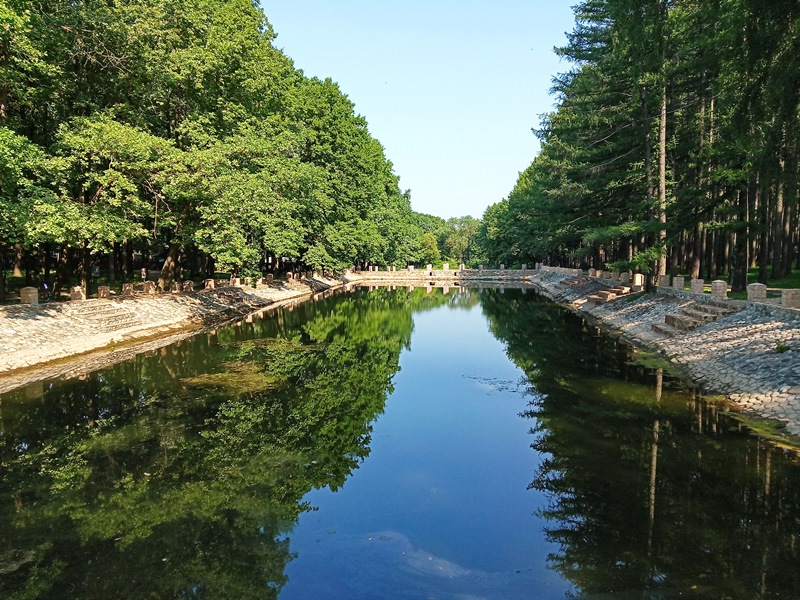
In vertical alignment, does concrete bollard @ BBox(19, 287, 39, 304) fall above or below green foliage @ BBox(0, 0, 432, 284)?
below

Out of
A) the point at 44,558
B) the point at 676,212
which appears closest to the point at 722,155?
the point at 676,212

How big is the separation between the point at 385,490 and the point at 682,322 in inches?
741

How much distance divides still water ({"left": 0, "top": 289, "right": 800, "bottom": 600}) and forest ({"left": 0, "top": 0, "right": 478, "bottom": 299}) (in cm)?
843

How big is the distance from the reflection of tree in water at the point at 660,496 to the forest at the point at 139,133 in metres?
19.4

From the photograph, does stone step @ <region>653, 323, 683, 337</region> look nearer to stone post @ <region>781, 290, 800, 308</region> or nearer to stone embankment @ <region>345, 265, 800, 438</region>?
stone embankment @ <region>345, 265, 800, 438</region>

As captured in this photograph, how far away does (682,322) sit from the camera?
78.8 ft

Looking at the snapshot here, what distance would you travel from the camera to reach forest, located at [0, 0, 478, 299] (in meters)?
22.0

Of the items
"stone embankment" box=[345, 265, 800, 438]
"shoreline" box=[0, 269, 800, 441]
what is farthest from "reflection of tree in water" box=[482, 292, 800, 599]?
"shoreline" box=[0, 269, 800, 441]

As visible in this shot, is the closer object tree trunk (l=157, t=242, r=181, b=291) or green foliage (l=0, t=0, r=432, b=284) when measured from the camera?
green foliage (l=0, t=0, r=432, b=284)

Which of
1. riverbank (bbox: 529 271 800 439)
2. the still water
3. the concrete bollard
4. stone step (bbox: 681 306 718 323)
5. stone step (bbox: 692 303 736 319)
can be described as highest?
the concrete bollard

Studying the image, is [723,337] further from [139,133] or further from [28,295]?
[28,295]

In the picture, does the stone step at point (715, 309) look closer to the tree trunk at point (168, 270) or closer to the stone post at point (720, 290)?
the stone post at point (720, 290)

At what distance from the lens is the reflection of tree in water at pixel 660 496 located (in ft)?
24.6

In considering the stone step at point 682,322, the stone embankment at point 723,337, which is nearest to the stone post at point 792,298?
the stone embankment at point 723,337
